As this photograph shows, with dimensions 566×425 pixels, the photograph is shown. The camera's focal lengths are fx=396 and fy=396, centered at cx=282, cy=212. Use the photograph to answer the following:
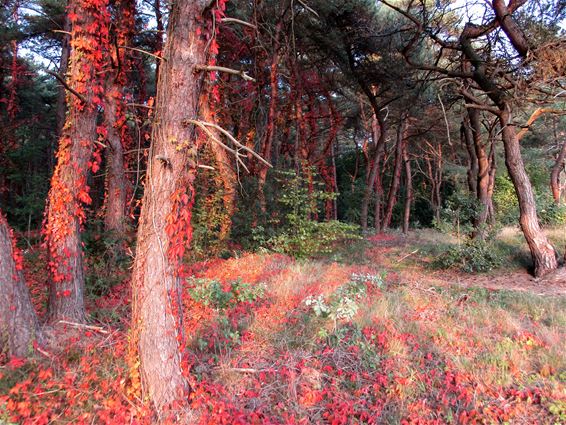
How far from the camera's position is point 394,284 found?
7.84m

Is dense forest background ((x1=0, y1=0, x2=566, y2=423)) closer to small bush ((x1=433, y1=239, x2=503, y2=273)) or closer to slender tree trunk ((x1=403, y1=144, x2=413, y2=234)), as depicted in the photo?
small bush ((x1=433, y1=239, x2=503, y2=273))

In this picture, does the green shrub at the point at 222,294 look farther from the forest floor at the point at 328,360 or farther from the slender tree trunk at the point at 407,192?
the slender tree trunk at the point at 407,192

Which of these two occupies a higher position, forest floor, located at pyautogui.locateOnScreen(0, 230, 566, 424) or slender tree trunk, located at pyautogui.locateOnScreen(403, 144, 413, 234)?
slender tree trunk, located at pyautogui.locateOnScreen(403, 144, 413, 234)

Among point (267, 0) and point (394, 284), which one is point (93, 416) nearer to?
point (394, 284)

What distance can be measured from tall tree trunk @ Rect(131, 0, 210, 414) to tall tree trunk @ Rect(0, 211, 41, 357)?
1.90 m

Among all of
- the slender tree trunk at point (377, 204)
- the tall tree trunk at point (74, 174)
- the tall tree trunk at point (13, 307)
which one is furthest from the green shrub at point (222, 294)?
the slender tree trunk at point (377, 204)

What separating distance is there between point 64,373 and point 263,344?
2275mm

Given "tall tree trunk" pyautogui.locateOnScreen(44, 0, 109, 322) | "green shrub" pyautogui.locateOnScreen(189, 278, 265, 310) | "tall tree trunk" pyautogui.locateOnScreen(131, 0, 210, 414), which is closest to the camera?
"tall tree trunk" pyautogui.locateOnScreen(131, 0, 210, 414)

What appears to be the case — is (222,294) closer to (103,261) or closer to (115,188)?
(103,261)

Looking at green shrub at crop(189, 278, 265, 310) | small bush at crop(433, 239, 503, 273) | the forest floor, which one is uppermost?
small bush at crop(433, 239, 503, 273)

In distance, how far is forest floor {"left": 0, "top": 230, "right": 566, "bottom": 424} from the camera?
3830 mm

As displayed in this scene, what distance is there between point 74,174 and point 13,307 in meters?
1.89

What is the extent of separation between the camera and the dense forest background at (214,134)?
11.9 ft

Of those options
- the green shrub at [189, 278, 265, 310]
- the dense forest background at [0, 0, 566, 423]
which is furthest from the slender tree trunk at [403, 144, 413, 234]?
the green shrub at [189, 278, 265, 310]
